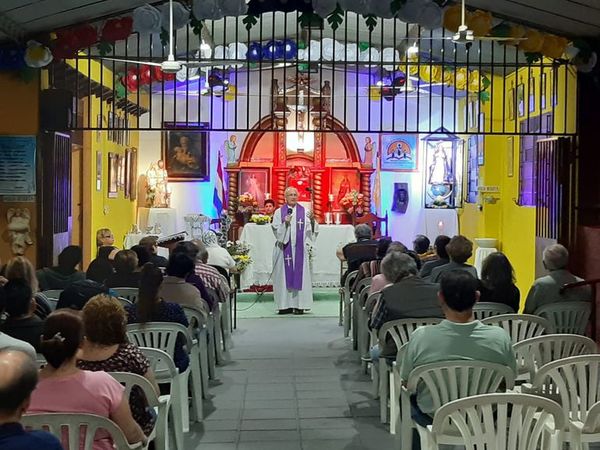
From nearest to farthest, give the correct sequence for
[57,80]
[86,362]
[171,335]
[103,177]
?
1. [86,362]
2. [171,335]
3. [57,80]
4. [103,177]

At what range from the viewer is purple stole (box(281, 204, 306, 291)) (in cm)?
977

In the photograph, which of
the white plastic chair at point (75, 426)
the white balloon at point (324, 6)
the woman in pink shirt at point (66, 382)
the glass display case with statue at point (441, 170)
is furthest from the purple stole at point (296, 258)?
the white plastic chair at point (75, 426)

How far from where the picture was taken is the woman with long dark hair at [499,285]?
550 cm

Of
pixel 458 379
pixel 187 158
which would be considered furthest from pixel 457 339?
pixel 187 158

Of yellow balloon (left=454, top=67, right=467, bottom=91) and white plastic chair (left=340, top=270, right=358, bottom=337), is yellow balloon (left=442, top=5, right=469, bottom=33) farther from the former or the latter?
yellow balloon (left=454, top=67, right=467, bottom=91)

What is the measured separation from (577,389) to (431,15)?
4392 mm

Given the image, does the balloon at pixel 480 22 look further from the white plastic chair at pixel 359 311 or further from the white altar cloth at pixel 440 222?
the white altar cloth at pixel 440 222

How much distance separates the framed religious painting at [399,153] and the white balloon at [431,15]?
7469 millimetres

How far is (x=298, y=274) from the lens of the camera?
9781 mm

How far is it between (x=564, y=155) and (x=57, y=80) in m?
5.30

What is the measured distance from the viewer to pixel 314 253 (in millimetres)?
11609

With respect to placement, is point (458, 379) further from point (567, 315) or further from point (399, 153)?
point (399, 153)

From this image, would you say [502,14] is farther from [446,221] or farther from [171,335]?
[446,221]

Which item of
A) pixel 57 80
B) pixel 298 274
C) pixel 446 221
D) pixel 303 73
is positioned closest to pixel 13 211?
pixel 57 80
